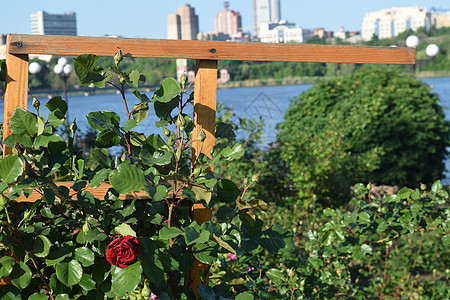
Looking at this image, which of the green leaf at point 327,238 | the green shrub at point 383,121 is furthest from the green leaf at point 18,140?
the green shrub at point 383,121

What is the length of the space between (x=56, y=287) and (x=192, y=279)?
0.38 meters

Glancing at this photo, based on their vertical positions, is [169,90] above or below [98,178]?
above

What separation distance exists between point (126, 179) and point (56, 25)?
13173 millimetres

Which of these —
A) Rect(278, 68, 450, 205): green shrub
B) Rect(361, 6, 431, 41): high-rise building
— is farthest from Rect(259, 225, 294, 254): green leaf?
Rect(361, 6, 431, 41): high-rise building

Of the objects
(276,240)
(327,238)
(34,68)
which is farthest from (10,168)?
(34,68)

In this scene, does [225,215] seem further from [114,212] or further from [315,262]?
[315,262]

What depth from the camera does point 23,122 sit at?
120cm

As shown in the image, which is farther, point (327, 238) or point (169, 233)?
point (327, 238)

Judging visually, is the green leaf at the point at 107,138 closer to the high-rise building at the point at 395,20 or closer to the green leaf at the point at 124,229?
the green leaf at the point at 124,229

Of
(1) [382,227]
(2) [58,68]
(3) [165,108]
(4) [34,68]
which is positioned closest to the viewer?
(3) [165,108]

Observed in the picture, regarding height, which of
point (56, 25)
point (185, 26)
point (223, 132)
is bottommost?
point (223, 132)

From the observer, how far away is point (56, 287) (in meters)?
1.22

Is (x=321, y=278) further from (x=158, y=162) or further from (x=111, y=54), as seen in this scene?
(x=111, y=54)

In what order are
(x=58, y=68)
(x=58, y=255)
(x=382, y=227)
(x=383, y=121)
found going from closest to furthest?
(x=58, y=255), (x=382, y=227), (x=383, y=121), (x=58, y=68)
